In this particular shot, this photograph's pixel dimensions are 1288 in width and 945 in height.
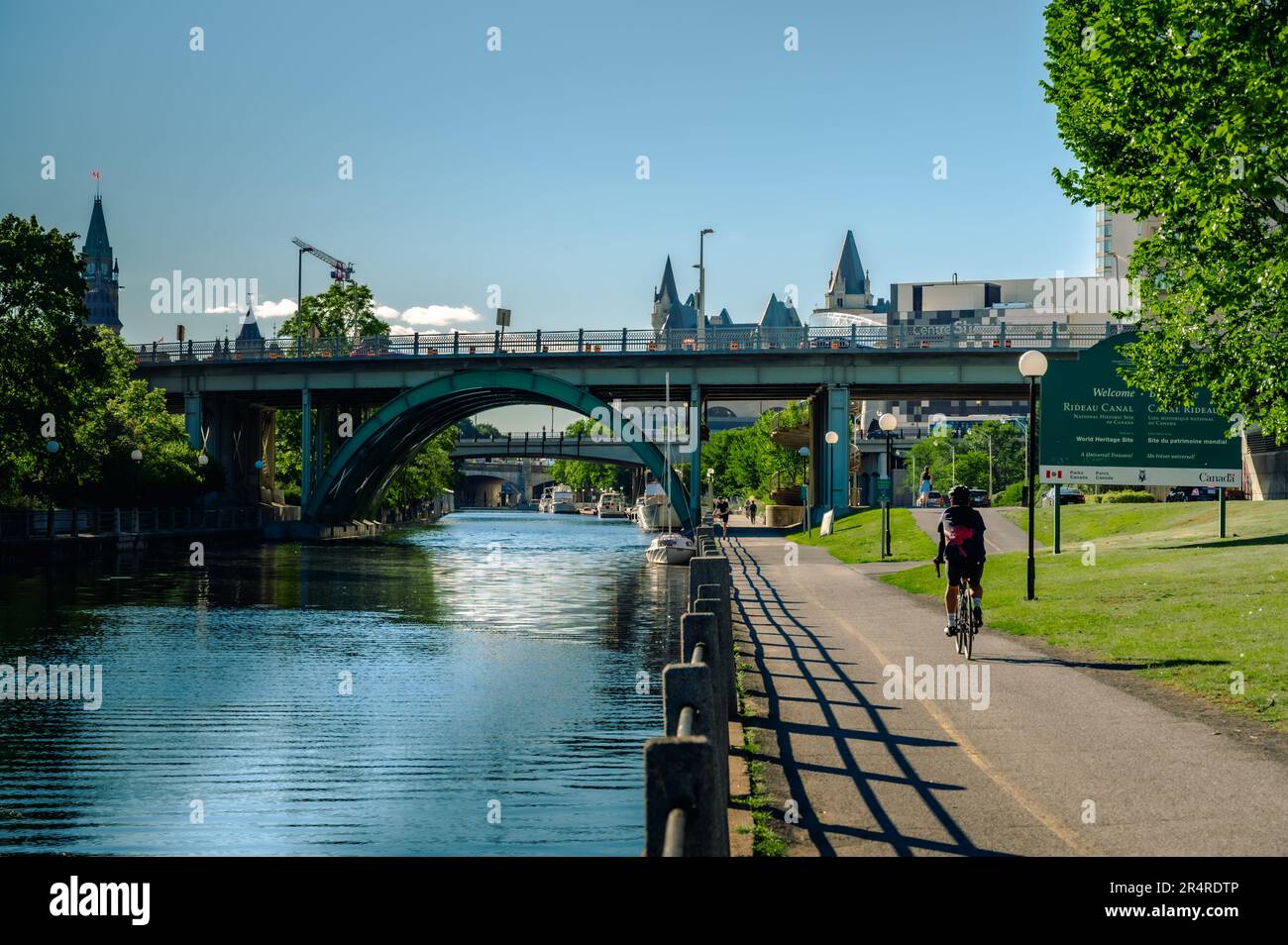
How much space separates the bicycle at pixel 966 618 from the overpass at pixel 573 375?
44129 millimetres

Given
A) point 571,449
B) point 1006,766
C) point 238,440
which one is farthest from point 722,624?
point 571,449

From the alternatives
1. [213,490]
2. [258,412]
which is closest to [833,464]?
[213,490]

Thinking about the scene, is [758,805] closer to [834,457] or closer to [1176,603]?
[1176,603]

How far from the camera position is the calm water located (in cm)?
1068

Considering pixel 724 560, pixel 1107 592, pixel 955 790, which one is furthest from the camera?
pixel 1107 592

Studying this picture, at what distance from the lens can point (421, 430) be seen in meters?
86.5

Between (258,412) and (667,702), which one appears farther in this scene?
(258,412)

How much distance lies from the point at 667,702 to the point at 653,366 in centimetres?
6132

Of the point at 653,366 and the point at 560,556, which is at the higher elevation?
the point at 653,366

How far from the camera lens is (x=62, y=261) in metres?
43.6

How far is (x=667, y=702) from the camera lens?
7223 millimetres

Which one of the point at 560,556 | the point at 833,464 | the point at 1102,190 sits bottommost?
the point at 560,556
